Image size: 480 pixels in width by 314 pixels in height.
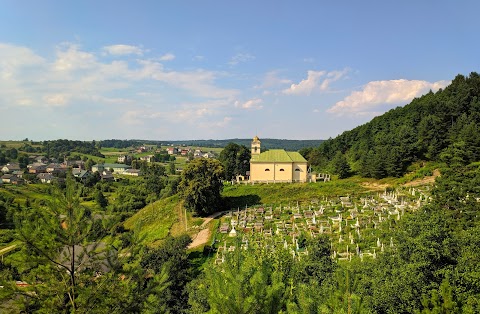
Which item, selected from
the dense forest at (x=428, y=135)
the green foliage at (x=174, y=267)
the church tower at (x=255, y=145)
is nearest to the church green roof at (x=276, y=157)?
the church tower at (x=255, y=145)

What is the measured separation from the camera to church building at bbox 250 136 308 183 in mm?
49625

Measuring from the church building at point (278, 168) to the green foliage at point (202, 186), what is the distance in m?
11.0

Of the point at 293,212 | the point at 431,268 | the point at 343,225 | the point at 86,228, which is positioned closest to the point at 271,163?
the point at 293,212

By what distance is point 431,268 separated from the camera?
12.3 m

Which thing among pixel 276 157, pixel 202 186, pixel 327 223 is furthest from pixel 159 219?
pixel 327 223

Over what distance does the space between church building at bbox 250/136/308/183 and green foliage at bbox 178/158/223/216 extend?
11.0 m

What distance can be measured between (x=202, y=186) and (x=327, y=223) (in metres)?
13.8

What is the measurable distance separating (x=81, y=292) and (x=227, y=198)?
119 ft

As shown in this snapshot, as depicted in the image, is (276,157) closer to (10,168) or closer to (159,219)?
(159,219)

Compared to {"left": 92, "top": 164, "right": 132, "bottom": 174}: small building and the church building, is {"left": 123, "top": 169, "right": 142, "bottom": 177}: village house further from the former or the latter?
the church building

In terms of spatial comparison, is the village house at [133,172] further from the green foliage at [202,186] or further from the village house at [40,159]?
the green foliage at [202,186]

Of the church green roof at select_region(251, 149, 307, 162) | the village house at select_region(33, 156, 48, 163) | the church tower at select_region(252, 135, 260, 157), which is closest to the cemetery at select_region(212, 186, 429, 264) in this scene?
the church green roof at select_region(251, 149, 307, 162)

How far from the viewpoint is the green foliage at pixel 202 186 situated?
37969mm

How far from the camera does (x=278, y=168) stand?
49.8 meters
